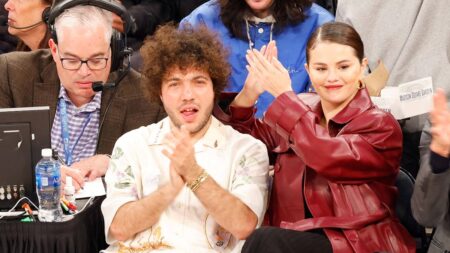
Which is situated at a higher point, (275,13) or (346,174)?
(275,13)

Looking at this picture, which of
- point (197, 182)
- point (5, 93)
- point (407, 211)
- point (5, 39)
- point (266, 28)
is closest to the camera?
point (197, 182)

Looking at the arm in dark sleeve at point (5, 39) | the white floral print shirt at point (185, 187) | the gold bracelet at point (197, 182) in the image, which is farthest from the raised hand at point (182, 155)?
the arm in dark sleeve at point (5, 39)

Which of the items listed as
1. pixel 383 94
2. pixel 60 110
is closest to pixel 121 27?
pixel 60 110

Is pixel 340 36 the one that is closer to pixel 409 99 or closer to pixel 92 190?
pixel 409 99

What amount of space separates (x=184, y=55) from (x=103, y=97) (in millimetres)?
715

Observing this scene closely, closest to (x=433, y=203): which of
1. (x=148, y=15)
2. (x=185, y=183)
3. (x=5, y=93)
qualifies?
(x=185, y=183)

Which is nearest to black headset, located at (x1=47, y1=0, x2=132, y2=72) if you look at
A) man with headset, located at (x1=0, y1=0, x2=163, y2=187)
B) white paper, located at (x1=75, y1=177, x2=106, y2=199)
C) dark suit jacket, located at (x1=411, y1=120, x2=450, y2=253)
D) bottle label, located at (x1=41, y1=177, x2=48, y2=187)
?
man with headset, located at (x1=0, y1=0, x2=163, y2=187)

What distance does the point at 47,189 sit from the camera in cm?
294

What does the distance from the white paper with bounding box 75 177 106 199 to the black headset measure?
0.59 metres

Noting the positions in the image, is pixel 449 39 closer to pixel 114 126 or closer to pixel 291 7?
pixel 291 7

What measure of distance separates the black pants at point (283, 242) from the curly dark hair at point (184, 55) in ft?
2.09

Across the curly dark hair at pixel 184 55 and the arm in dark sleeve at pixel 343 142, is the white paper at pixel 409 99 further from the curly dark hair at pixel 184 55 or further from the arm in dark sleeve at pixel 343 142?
the curly dark hair at pixel 184 55

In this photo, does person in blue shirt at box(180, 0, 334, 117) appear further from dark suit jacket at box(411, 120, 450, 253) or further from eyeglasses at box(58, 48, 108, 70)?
dark suit jacket at box(411, 120, 450, 253)

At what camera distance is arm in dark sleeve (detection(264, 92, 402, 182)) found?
2.90m
